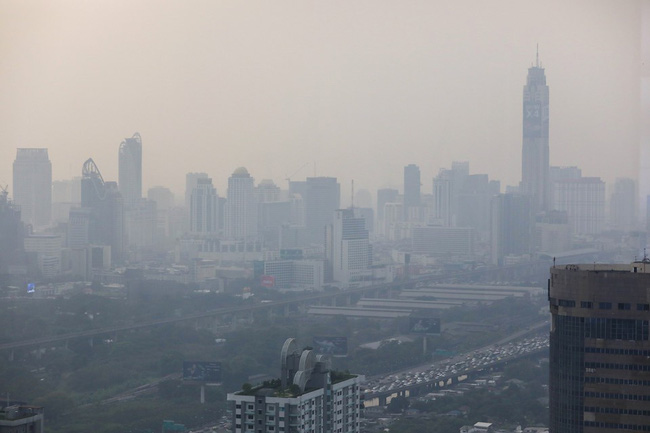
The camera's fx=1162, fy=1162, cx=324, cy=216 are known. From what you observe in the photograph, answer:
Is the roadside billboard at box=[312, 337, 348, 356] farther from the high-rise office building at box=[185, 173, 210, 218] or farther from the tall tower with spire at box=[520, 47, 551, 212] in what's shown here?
the high-rise office building at box=[185, 173, 210, 218]

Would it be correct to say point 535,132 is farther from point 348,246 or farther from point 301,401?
point 301,401

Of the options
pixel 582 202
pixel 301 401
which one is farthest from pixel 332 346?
pixel 301 401

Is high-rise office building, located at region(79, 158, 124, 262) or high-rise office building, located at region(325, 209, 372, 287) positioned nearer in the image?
high-rise office building, located at region(325, 209, 372, 287)

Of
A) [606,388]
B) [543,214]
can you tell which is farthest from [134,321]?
[606,388]

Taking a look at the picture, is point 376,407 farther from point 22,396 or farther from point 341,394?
point 341,394

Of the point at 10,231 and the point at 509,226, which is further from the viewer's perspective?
the point at 509,226

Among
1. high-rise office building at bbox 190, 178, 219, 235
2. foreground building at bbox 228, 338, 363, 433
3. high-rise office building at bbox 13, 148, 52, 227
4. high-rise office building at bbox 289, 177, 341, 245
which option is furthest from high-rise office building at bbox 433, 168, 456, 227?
foreground building at bbox 228, 338, 363, 433

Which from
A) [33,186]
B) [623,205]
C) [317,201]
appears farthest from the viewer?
[317,201]
